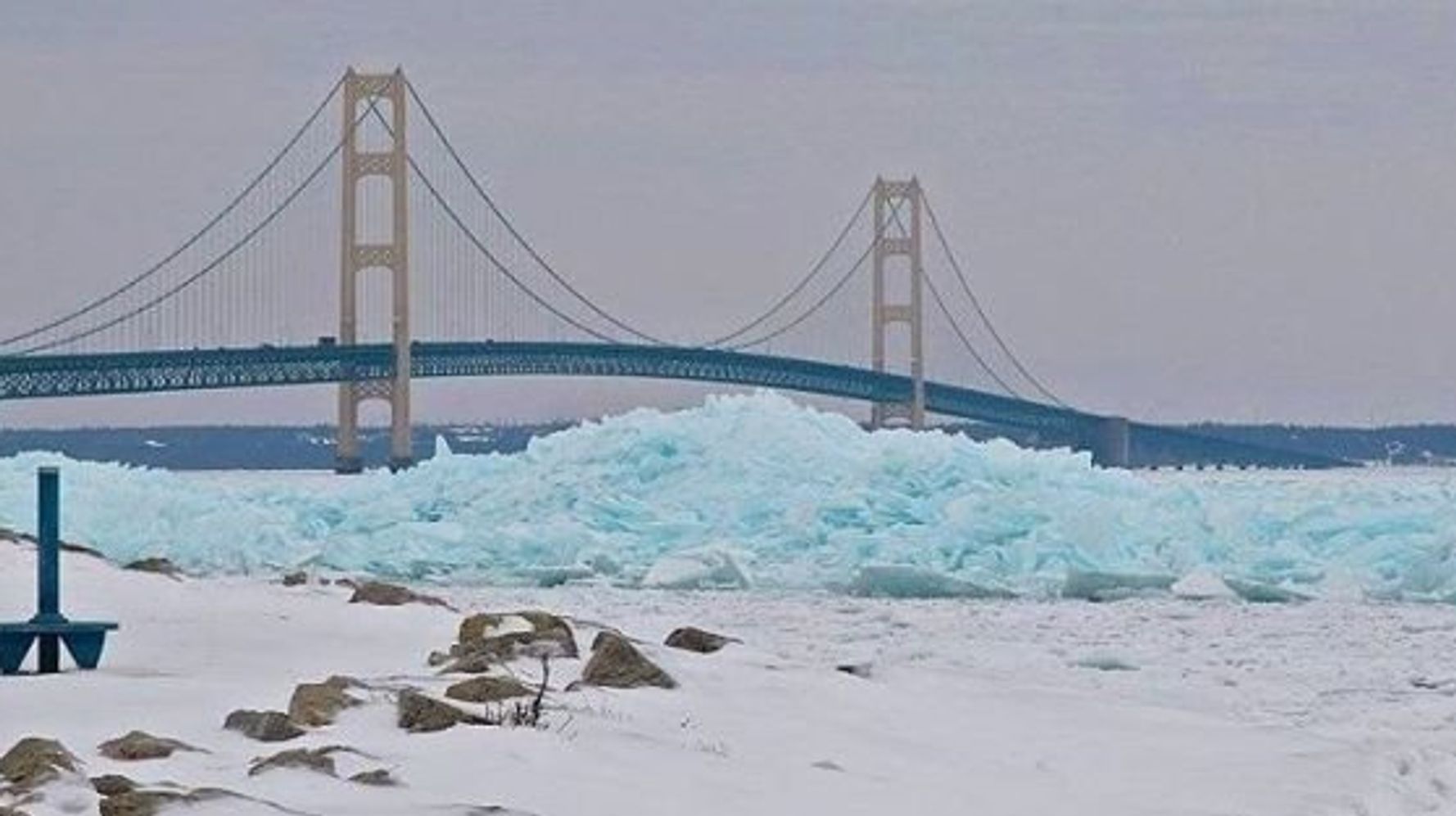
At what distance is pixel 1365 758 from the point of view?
27.8 feet

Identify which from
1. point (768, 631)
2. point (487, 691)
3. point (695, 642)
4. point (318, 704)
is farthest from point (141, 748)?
point (768, 631)

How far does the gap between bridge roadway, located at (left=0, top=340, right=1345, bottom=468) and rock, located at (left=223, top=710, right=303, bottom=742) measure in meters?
28.7

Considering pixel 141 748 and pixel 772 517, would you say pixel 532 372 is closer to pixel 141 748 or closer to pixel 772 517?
pixel 772 517

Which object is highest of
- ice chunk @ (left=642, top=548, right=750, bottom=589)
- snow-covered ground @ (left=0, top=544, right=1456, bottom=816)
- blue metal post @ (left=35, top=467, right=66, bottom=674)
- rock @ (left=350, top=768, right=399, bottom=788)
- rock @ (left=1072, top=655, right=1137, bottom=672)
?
blue metal post @ (left=35, top=467, right=66, bottom=674)

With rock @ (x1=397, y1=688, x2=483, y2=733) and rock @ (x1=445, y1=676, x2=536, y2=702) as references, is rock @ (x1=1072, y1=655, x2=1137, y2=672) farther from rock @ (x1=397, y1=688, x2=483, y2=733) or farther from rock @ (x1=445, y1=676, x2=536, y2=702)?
rock @ (x1=397, y1=688, x2=483, y2=733)

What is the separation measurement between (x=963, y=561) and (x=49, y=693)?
443 inches

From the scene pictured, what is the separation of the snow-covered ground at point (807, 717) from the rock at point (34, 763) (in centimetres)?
10

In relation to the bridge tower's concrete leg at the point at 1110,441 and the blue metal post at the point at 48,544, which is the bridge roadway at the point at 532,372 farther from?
the blue metal post at the point at 48,544

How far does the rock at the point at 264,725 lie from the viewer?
7.12m

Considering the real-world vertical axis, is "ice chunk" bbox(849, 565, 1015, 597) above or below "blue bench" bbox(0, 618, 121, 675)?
below

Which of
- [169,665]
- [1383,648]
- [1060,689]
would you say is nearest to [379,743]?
[169,665]

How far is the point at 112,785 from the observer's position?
607 cm

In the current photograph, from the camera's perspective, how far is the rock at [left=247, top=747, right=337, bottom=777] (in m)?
6.37

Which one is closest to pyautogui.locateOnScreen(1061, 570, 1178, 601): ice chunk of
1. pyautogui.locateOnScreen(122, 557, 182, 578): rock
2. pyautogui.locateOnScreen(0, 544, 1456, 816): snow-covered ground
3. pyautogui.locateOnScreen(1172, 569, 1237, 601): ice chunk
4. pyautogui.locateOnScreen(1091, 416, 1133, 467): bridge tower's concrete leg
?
pyautogui.locateOnScreen(1172, 569, 1237, 601): ice chunk
